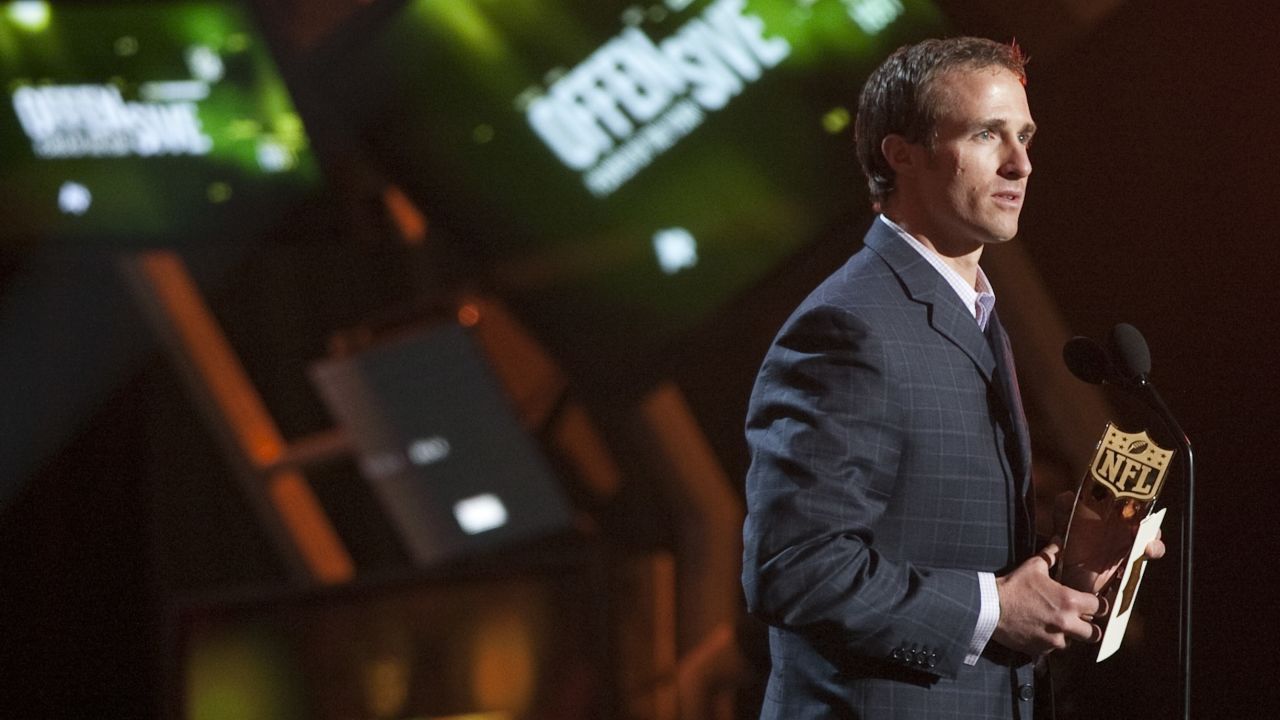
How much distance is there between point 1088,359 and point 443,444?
275 centimetres

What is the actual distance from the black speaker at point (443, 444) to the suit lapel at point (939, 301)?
2563 mm

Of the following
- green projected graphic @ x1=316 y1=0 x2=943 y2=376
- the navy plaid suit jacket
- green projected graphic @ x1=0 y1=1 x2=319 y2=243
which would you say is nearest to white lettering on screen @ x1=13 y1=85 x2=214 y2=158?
green projected graphic @ x1=0 y1=1 x2=319 y2=243

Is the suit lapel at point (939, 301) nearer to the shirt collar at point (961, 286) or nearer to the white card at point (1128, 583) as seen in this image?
the shirt collar at point (961, 286)

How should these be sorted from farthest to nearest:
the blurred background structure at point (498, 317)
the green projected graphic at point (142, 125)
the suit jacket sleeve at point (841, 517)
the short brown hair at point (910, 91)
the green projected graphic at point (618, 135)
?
the green projected graphic at point (142, 125) → the green projected graphic at point (618, 135) → the blurred background structure at point (498, 317) → the short brown hair at point (910, 91) → the suit jacket sleeve at point (841, 517)

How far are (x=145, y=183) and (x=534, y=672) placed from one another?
199 centimetres

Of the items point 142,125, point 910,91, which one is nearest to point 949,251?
point 910,91

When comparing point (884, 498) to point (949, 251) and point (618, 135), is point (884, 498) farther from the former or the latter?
point (618, 135)

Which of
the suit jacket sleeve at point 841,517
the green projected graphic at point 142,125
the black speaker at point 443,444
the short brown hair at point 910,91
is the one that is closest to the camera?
the suit jacket sleeve at point 841,517

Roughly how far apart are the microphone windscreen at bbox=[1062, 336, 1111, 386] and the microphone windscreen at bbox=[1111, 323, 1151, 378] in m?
0.02

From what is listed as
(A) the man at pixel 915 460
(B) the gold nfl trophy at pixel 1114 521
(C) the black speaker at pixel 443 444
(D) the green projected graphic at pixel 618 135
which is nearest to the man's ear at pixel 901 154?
(A) the man at pixel 915 460

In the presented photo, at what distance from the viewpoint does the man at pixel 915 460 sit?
1.37m

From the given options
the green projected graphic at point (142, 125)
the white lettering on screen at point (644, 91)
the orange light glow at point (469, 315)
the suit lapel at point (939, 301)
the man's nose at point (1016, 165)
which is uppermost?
the green projected graphic at point (142, 125)

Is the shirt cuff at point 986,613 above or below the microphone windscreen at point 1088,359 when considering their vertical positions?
below

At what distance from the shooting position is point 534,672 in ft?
10.0
